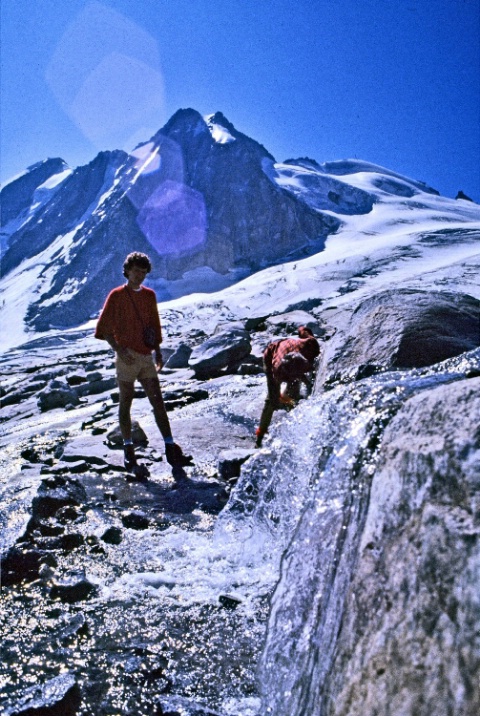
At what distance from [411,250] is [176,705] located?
132ft

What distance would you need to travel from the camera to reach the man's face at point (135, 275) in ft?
14.5

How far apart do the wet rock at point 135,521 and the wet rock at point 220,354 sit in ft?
18.2

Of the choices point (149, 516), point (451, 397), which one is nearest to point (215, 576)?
point (149, 516)

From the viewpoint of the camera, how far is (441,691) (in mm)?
933

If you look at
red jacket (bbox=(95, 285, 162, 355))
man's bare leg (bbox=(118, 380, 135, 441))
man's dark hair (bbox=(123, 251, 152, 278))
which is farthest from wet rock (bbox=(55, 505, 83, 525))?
man's dark hair (bbox=(123, 251, 152, 278))

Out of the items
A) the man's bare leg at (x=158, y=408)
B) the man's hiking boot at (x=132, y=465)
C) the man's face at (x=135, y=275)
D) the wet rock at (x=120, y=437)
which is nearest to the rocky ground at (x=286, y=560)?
the man's hiking boot at (x=132, y=465)

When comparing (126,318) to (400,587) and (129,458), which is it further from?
(400,587)

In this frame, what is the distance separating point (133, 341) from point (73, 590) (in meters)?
2.59

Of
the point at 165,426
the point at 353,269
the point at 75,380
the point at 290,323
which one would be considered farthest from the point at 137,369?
the point at 353,269

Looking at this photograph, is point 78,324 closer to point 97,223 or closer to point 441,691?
point 97,223

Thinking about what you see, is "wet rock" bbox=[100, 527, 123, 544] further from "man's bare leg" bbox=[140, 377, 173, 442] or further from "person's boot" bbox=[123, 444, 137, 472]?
"man's bare leg" bbox=[140, 377, 173, 442]

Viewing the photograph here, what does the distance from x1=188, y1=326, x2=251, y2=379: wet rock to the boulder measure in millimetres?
4455

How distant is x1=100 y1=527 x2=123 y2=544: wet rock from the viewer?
3.03m

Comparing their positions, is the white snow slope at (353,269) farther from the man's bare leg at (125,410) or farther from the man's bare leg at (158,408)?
the man's bare leg at (125,410)
